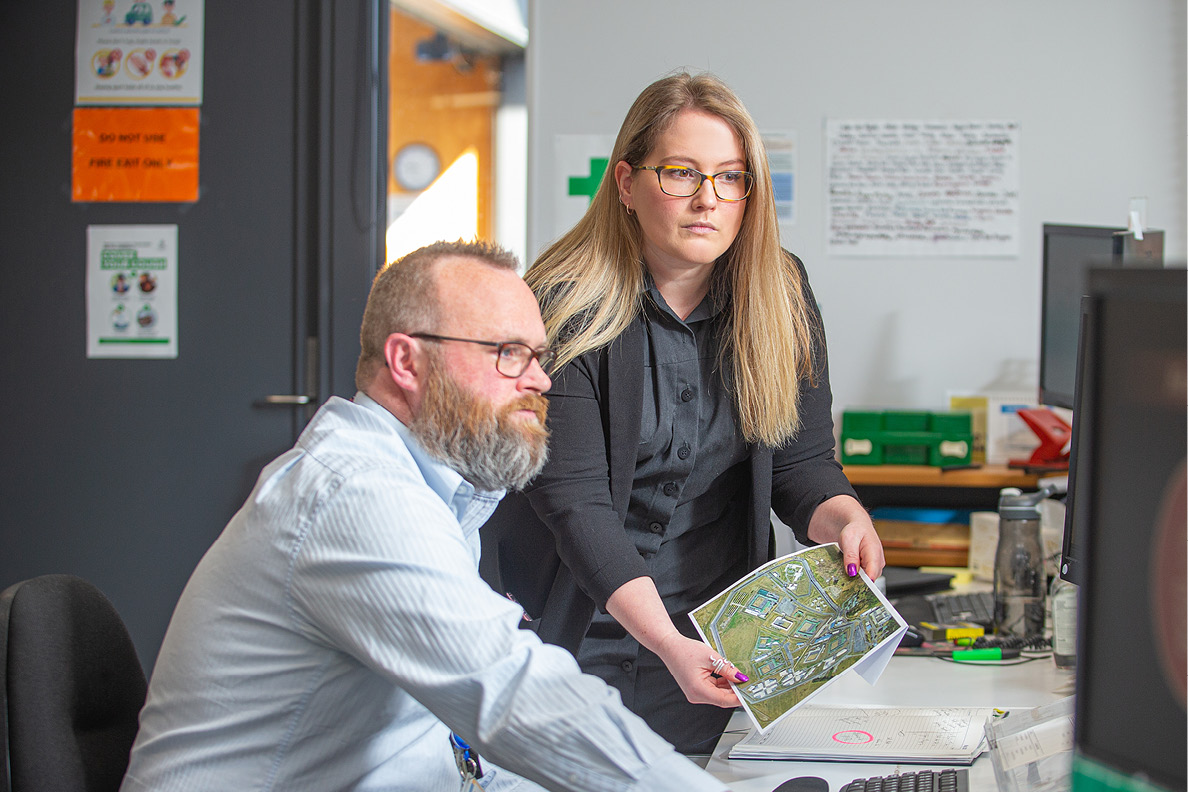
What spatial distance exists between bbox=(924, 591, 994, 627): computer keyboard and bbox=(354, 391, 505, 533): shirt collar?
3.72ft

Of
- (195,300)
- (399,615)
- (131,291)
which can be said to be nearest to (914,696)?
(399,615)

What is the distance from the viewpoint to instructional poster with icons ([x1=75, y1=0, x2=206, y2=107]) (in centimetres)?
284

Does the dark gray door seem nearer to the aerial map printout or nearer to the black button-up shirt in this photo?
the black button-up shirt

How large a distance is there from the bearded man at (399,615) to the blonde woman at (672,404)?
28cm

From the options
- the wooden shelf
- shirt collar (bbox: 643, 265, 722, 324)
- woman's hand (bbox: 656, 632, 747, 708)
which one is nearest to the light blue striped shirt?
woman's hand (bbox: 656, 632, 747, 708)

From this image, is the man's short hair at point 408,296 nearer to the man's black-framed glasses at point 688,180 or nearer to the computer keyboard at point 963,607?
the man's black-framed glasses at point 688,180

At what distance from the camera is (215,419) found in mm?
2869

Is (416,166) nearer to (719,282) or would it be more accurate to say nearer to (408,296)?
(719,282)

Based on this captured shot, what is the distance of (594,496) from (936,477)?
5.08 feet

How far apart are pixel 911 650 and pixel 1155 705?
49.0 inches

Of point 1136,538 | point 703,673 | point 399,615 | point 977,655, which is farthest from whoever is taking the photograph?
point 977,655

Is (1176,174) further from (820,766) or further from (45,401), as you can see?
(45,401)

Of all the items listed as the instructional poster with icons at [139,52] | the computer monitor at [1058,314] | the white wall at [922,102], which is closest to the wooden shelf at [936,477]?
the computer monitor at [1058,314]

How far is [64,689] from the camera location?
0.95 meters
